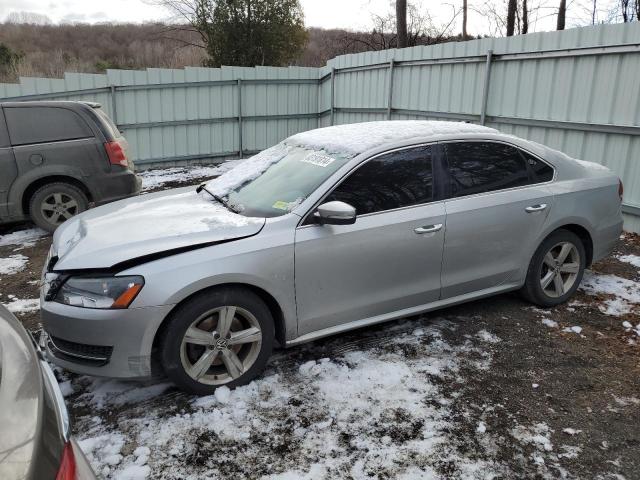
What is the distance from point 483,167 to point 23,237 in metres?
5.99

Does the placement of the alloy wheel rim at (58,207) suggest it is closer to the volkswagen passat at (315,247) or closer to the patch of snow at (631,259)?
the volkswagen passat at (315,247)

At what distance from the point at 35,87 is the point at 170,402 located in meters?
9.43

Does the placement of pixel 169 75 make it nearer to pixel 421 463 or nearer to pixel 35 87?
pixel 35 87

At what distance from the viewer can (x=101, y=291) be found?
302 centimetres

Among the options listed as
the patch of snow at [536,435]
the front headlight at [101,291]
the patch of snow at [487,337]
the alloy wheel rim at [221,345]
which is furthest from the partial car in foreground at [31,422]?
the patch of snow at [487,337]

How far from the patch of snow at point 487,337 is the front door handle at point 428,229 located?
0.97m

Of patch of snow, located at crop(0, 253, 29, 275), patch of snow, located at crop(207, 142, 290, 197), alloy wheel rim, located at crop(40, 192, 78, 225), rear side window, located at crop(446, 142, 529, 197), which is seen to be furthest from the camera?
alloy wheel rim, located at crop(40, 192, 78, 225)

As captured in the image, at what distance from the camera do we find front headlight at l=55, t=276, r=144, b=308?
2.97 meters

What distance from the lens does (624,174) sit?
261 inches

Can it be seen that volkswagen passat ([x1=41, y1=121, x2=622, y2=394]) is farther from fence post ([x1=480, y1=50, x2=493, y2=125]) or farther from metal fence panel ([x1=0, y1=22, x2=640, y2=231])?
fence post ([x1=480, y1=50, x2=493, y2=125])

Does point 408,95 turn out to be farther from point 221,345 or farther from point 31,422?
point 31,422

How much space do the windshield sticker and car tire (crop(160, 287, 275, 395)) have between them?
1103 millimetres

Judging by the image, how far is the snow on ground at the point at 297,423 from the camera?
274cm

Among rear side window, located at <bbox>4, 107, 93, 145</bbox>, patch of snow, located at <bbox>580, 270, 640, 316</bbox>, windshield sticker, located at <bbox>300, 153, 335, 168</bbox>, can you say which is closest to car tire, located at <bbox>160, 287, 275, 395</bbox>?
windshield sticker, located at <bbox>300, 153, 335, 168</bbox>
